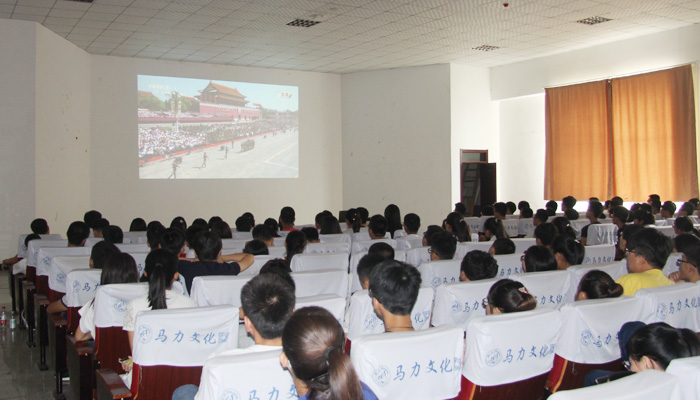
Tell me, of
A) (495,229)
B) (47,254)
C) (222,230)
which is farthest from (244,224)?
(495,229)

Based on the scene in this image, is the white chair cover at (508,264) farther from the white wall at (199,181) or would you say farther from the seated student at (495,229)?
the white wall at (199,181)

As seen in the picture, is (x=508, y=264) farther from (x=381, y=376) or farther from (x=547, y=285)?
(x=381, y=376)

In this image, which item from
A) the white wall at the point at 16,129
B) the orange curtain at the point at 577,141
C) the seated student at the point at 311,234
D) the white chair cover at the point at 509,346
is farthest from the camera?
the orange curtain at the point at 577,141

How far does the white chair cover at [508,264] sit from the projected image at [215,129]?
9004mm

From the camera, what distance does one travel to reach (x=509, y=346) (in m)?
2.29

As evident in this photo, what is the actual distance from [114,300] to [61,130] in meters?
7.97

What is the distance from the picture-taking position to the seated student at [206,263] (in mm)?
3881

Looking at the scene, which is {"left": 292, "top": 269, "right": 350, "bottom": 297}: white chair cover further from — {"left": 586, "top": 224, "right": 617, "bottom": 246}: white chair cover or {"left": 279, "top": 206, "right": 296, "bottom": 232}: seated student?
{"left": 586, "top": 224, "right": 617, "bottom": 246}: white chair cover

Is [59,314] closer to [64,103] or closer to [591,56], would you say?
[64,103]

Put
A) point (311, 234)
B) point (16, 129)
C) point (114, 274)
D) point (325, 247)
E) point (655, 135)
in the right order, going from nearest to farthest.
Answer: point (114, 274), point (325, 247), point (311, 234), point (16, 129), point (655, 135)

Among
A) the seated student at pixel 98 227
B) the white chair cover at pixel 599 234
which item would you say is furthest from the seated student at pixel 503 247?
the seated student at pixel 98 227

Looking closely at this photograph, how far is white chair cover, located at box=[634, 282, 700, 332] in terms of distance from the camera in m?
2.74

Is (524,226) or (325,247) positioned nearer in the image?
(325,247)

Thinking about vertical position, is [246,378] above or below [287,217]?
below
